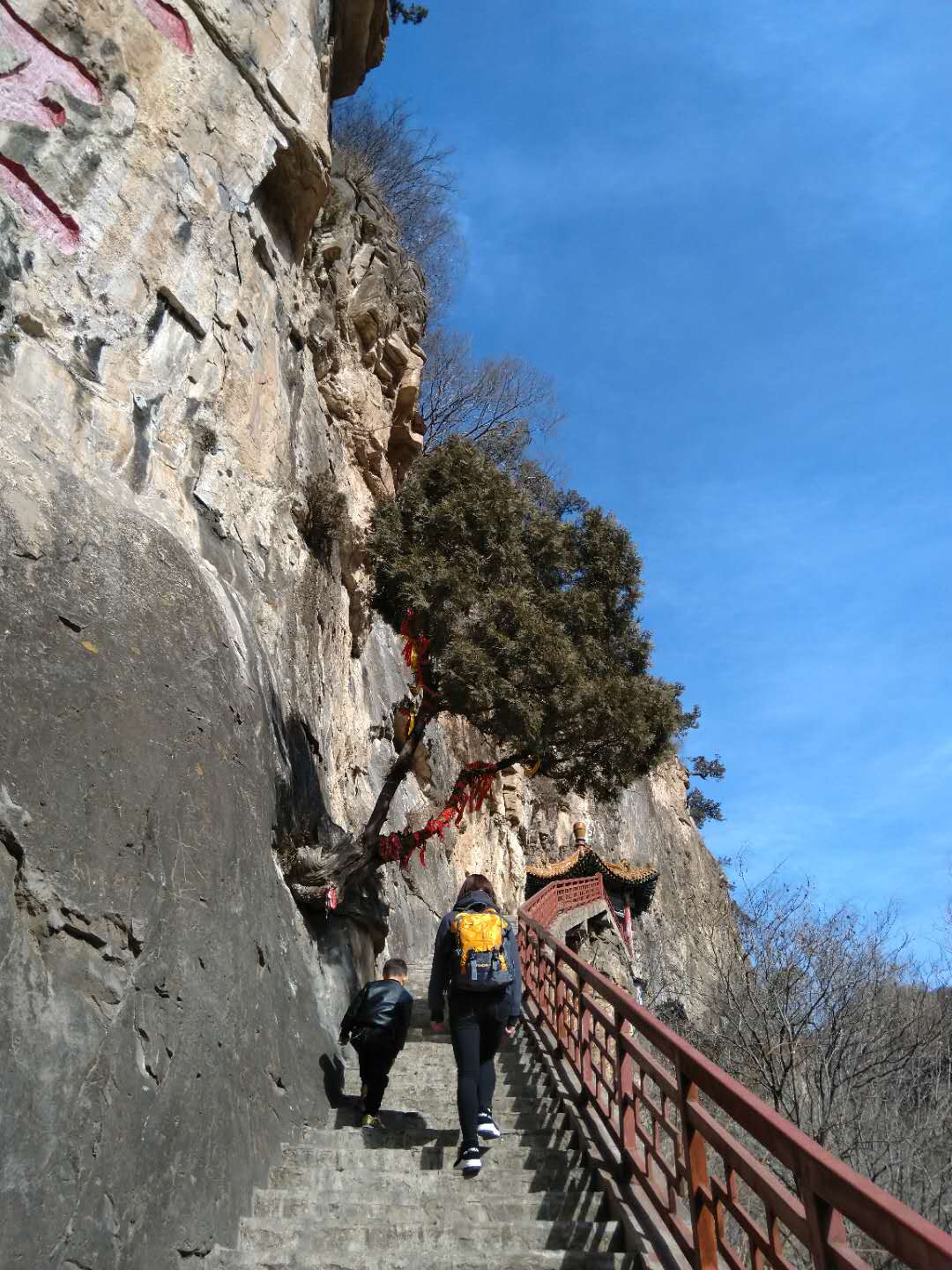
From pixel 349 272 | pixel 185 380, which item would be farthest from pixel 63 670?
pixel 349 272

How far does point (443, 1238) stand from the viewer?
16.3 feet

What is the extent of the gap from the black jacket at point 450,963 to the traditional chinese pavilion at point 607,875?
23692 millimetres

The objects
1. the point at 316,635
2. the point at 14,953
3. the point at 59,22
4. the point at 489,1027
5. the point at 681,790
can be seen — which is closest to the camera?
the point at 14,953

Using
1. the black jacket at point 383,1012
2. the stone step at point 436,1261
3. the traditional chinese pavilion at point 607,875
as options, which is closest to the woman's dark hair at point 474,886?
the black jacket at point 383,1012

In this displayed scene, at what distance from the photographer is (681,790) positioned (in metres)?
49.4

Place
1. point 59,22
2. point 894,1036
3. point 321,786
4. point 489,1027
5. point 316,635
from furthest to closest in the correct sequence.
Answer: point 894,1036 → point 316,635 → point 321,786 → point 59,22 → point 489,1027

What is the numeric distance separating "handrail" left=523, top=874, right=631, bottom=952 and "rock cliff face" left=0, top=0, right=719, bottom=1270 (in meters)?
2.53

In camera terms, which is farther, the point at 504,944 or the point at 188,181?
the point at 188,181

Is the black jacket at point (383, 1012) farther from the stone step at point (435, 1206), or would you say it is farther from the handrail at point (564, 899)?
the handrail at point (564, 899)

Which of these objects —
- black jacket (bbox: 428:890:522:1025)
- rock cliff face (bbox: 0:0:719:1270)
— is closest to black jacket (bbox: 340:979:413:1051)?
rock cliff face (bbox: 0:0:719:1270)

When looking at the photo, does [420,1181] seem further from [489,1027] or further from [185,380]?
[185,380]

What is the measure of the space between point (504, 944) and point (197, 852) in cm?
208

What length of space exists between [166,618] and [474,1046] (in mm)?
3713

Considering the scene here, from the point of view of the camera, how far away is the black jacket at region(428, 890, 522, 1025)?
19.6ft
